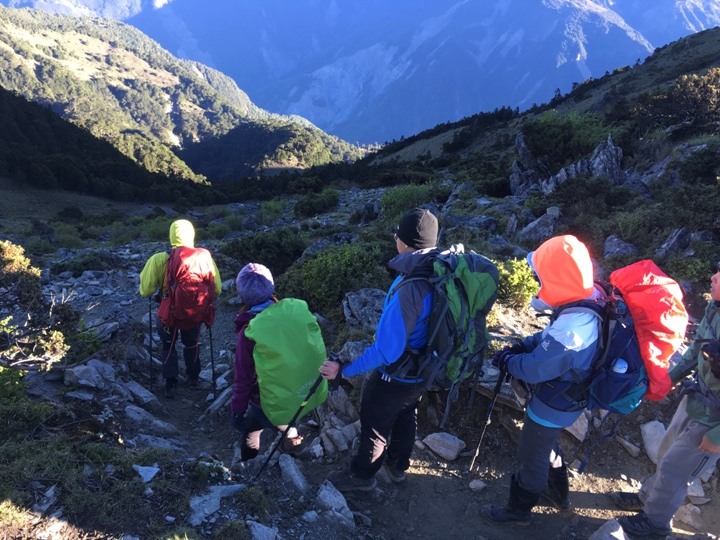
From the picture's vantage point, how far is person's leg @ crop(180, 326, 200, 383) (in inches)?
199

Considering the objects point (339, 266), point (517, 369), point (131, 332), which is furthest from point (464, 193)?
point (517, 369)

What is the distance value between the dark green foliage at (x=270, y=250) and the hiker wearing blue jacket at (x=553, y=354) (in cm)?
743

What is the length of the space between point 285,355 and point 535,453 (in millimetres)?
1864

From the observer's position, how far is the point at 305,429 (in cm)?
443

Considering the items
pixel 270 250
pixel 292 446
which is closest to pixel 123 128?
pixel 270 250

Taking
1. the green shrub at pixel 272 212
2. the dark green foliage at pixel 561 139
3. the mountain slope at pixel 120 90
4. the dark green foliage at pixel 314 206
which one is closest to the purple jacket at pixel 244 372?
the dark green foliage at pixel 561 139

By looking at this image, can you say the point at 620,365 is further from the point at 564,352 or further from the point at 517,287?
the point at 517,287

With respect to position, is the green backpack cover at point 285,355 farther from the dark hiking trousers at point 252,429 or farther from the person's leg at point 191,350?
the person's leg at point 191,350

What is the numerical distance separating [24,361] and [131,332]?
151 centimetres

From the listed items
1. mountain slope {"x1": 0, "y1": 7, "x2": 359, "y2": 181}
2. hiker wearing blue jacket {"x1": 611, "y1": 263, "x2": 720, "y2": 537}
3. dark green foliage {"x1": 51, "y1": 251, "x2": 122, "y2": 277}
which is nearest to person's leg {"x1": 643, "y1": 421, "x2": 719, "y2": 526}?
hiker wearing blue jacket {"x1": 611, "y1": 263, "x2": 720, "y2": 537}

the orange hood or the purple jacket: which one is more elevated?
the orange hood

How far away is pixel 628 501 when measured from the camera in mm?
3461

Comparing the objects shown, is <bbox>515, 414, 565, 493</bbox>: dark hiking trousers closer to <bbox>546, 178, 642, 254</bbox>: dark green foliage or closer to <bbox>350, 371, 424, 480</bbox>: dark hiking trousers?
<bbox>350, 371, 424, 480</bbox>: dark hiking trousers

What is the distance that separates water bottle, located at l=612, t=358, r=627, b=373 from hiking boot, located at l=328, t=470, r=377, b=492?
2.01 meters
